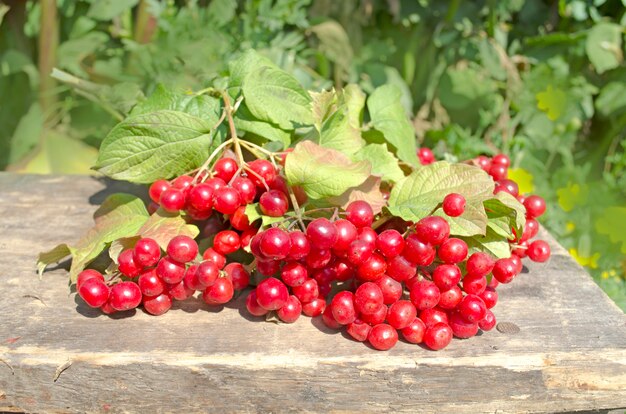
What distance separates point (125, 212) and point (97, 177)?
0.44 meters

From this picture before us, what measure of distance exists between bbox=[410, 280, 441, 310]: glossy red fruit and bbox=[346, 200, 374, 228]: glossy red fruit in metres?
0.11

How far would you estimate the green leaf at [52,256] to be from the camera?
0.95 meters

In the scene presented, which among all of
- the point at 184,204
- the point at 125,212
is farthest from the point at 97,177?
the point at 184,204

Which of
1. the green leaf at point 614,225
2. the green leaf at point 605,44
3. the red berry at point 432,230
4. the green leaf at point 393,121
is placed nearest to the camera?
the red berry at point 432,230

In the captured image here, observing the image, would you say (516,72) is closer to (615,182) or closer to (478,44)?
(478,44)

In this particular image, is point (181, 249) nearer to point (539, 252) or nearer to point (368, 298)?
point (368, 298)

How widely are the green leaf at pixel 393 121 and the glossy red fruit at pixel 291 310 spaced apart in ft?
1.20

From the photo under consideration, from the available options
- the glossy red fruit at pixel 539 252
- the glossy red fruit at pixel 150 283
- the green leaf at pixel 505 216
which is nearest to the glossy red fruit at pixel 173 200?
the glossy red fruit at pixel 150 283

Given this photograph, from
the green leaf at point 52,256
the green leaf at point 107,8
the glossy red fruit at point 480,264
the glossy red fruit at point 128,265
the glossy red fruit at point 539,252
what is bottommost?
the green leaf at point 107,8

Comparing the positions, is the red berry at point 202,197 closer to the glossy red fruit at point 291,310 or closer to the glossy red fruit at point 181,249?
the glossy red fruit at point 181,249

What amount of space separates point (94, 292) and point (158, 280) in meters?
0.08

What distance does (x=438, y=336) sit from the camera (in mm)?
823

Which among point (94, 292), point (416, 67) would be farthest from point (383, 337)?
point (416, 67)

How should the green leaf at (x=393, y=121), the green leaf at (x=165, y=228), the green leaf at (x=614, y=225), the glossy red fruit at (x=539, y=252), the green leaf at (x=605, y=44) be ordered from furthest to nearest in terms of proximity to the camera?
the green leaf at (x=605, y=44) → the green leaf at (x=614, y=225) → the green leaf at (x=393, y=121) → the glossy red fruit at (x=539, y=252) → the green leaf at (x=165, y=228)
